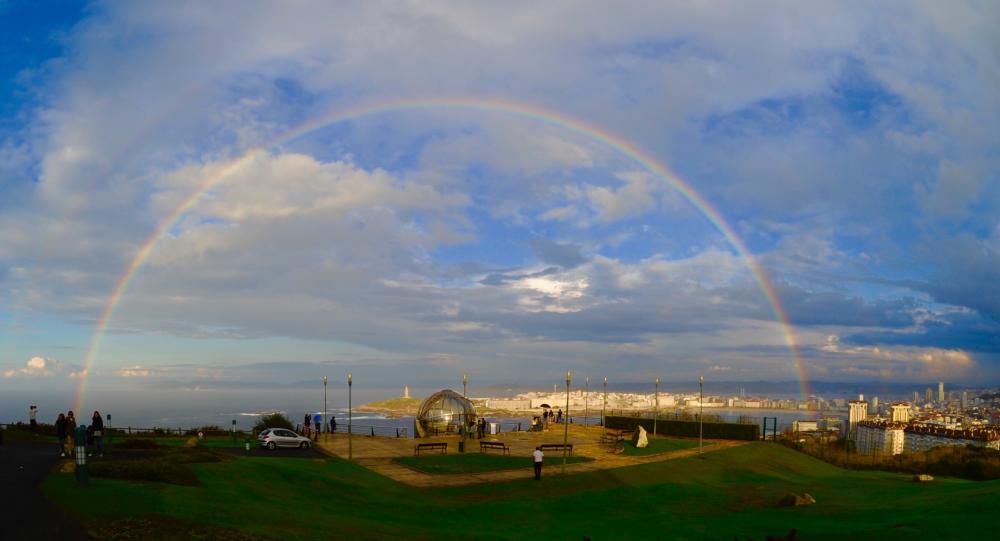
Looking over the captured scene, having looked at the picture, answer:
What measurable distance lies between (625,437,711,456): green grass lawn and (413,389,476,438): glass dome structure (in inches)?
515

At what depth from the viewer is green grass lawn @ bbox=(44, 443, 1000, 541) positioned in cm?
1967

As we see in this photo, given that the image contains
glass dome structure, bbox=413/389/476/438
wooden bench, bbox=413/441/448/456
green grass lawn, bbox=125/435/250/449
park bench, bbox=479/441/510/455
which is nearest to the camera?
wooden bench, bbox=413/441/448/456

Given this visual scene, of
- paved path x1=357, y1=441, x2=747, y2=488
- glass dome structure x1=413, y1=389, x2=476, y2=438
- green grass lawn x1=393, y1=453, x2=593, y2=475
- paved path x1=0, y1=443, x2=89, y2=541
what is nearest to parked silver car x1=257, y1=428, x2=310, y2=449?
paved path x1=357, y1=441, x2=747, y2=488

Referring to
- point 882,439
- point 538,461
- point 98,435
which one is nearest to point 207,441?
point 98,435

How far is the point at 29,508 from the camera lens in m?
18.9

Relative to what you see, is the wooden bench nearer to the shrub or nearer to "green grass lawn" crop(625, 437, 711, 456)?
"green grass lawn" crop(625, 437, 711, 456)

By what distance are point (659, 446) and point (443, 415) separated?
1665 centimetres

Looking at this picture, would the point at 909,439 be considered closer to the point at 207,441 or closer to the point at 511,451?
the point at 511,451

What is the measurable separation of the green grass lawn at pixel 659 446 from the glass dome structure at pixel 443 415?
13.1 metres

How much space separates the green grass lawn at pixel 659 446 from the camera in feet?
155

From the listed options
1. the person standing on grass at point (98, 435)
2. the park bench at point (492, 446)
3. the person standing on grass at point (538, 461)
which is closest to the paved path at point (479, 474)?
the person standing on grass at point (538, 461)

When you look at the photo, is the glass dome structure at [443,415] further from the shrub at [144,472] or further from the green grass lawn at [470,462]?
the shrub at [144,472]

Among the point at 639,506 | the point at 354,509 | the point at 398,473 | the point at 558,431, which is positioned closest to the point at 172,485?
the point at 354,509

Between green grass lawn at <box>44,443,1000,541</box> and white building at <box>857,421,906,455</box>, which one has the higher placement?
green grass lawn at <box>44,443,1000,541</box>
